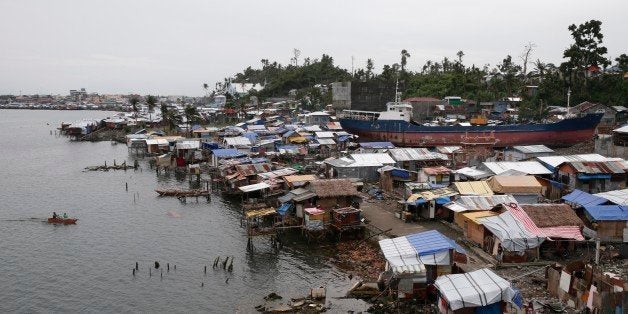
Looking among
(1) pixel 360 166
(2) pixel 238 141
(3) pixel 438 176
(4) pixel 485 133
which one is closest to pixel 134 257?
(1) pixel 360 166

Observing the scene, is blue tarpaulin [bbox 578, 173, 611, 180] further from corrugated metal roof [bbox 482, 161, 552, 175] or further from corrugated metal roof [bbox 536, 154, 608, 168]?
corrugated metal roof [bbox 482, 161, 552, 175]

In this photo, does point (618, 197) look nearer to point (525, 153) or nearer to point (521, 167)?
point (521, 167)

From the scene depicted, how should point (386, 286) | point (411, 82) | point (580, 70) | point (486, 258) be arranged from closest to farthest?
point (386, 286) → point (486, 258) → point (580, 70) → point (411, 82)

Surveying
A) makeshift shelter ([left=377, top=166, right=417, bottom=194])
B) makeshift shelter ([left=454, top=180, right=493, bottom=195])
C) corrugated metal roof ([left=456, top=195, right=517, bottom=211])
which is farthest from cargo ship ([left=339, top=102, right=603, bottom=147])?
corrugated metal roof ([left=456, top=195, right=517, bottom=211])

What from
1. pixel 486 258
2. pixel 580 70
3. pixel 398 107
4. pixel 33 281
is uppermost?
pixel 580 70

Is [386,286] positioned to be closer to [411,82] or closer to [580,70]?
[580,70]

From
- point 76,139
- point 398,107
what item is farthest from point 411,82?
point 76,139
